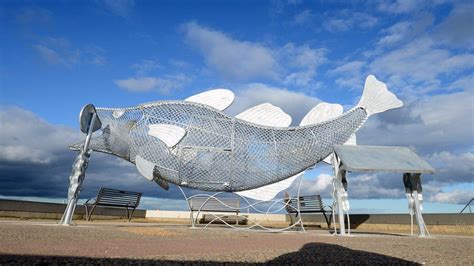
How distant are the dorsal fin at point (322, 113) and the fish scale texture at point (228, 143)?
20.4 inches

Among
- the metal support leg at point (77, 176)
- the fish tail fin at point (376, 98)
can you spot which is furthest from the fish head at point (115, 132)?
the fish tail fin at point (376, 98)

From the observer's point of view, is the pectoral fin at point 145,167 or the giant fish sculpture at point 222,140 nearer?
the pectoral fin at point 145,167

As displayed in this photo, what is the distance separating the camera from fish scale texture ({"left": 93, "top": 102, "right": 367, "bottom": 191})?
11.5 m

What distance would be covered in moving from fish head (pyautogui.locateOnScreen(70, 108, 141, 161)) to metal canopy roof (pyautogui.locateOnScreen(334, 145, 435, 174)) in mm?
5742

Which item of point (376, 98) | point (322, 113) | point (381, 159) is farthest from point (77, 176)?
point (376, 98)

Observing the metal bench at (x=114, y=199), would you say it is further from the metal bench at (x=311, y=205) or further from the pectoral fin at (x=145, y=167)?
the metal bench at (x=311, y=205)

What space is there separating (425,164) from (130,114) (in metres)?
7.93

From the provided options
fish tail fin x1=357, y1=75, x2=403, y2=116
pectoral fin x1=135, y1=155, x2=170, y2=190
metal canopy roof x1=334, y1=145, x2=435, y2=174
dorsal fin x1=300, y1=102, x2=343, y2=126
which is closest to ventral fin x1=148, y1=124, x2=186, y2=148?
pectoral fin x1=135, y1=155, x2=170, y2=190

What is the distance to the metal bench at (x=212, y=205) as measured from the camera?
1080cm

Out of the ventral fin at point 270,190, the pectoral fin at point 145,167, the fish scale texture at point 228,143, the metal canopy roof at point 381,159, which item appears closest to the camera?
the metal canopy roof at point 381,159

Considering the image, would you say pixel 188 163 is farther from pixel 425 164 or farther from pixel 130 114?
pixel 425 164

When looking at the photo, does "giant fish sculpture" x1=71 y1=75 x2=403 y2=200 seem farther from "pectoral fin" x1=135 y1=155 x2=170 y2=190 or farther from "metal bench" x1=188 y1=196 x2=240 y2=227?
"metal bench" x1=188 y1=196 x2=240 y2=227

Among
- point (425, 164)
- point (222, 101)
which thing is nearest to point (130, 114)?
point (222, 101)

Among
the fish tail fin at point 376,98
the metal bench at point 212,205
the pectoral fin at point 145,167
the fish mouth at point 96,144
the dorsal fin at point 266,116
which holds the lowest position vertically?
the metal bench at point 212,205
